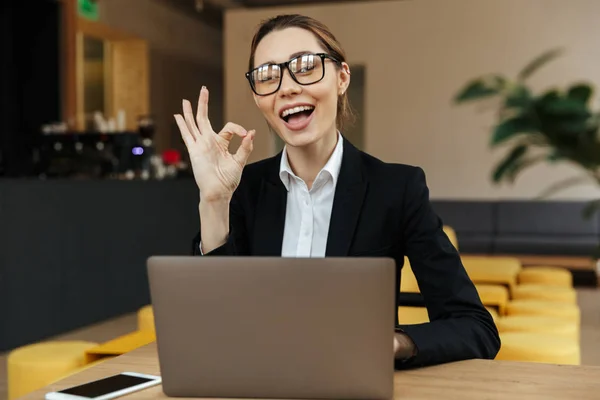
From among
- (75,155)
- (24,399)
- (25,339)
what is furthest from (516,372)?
(75,155)

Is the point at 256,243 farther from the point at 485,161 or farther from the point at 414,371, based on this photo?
the point at 485,161

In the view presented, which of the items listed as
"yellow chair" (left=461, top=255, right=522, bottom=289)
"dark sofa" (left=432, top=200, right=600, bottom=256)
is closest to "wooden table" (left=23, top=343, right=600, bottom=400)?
"yellow chair" (left=461, top=255, right=522, bottom=289)

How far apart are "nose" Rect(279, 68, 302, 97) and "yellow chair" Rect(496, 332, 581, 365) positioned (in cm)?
152

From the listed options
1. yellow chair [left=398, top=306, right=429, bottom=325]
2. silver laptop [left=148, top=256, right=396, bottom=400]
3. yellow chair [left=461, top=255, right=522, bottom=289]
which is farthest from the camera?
yellow chair [left=461, top=255, right=522, bottom=289]

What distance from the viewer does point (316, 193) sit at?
1.56 m

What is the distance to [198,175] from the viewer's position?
131 cm

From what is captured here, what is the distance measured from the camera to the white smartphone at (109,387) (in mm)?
1041

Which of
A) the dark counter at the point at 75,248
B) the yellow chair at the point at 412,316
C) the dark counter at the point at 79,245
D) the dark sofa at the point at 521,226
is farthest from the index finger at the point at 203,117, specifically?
the dark sofa at the point at 521,226

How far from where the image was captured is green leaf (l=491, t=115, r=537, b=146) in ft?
2.46

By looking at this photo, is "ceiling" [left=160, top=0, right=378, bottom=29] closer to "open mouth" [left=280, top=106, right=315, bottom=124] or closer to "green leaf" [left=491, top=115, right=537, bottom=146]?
"open mouth" [left=280, top=106, right=315, bottom=124]

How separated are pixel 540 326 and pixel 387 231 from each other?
Result: 2003mm

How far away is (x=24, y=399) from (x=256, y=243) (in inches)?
24.5

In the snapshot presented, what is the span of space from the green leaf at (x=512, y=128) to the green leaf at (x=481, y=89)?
4cm

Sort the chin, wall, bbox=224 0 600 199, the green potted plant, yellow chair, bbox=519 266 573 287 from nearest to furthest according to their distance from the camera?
the green potted plant < the chin < yellow chair, bbox=519 266 573 287 < wall, bbox=224 0 600 199
